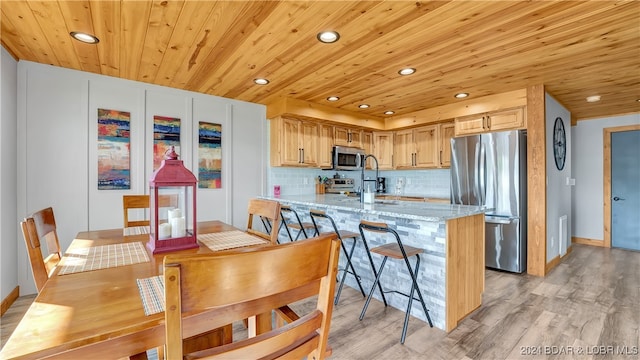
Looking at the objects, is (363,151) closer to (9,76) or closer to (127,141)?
(127,141)

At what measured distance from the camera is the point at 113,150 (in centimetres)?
319

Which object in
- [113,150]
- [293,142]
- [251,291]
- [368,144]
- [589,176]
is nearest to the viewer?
[251,291]

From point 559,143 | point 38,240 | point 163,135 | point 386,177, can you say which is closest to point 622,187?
point 559,143

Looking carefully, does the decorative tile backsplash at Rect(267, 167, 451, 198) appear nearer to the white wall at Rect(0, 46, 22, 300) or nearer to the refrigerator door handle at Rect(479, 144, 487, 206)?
the refrigerator door handle at Rect(479, 144, 487, 206)

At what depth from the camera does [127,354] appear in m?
0.73

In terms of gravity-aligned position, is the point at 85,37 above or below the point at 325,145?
above

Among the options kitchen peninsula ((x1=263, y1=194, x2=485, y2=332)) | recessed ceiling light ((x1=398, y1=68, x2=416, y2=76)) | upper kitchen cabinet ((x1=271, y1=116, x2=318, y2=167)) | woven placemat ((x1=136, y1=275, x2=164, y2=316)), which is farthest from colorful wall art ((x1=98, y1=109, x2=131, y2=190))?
recessed ceiling light ((x1=398, y1=68, x2=416, y2=76))

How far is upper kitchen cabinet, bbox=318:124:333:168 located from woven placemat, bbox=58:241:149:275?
3246 mm

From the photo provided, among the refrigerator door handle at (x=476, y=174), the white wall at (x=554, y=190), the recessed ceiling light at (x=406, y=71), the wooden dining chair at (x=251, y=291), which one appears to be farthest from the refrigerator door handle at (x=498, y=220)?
the wooden dining chair at (x=251, y=291)

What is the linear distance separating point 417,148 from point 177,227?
4.32 m

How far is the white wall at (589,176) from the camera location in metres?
4.89

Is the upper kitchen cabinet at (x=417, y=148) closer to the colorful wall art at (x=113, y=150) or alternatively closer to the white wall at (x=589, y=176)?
the white wall at (x=589, y=176)

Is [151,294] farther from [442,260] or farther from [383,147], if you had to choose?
[383,147]

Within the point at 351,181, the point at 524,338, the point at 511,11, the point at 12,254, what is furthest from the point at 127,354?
the point at 351,181
